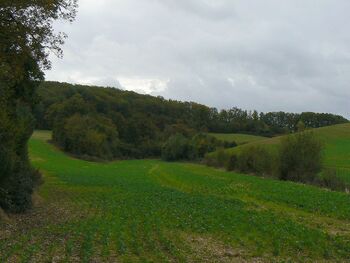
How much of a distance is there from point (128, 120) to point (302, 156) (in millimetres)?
97459

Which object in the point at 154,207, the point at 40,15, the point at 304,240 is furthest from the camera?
the point at 154,207

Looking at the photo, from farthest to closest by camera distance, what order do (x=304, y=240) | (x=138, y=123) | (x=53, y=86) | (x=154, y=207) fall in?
(x=138, y=123) → (x=53, y=86) → (x=154, y=207) → (x=304, y=240)

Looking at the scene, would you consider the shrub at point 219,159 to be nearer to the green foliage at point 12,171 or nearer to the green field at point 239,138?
the green field at point 239,138

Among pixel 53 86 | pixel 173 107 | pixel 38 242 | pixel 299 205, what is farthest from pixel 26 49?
pixel 173 107

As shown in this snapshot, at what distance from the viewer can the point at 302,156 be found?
56750mm

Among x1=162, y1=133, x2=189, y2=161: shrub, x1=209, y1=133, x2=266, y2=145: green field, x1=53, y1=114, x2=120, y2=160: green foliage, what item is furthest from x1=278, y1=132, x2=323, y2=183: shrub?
x1=209, y1=133, x2=266, y2=145: green field

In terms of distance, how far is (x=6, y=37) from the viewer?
17.4 m

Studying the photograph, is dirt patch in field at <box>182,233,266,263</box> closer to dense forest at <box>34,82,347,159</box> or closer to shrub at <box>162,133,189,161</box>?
dense forest at <box>34,82,347,159</box>

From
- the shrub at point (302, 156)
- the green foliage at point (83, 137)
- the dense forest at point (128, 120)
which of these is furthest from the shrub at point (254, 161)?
the green foliage at point (83, 137)

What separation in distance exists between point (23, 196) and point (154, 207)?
725cm

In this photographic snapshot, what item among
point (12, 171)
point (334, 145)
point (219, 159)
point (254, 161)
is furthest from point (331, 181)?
point (334, 145)

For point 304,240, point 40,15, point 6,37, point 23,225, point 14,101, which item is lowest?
point 23,225

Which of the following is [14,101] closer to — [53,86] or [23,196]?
[23,196]

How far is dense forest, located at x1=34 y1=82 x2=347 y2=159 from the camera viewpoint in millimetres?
117688
